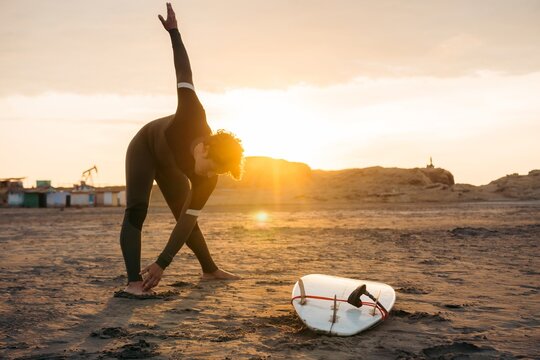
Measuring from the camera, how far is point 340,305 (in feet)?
12.0

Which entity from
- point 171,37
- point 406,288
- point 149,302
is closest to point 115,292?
point 149,302

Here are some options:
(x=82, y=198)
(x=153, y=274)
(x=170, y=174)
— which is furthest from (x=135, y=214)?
(x=82, y=198)

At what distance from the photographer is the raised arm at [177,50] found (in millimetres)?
4327

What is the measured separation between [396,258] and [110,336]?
16.4 ft

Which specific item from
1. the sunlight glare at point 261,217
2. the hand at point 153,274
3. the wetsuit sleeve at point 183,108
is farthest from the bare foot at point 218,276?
the sunlight glare at point 261,217

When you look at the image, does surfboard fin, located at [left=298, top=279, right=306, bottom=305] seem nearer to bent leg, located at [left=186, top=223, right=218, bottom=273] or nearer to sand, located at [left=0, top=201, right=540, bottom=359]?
sand, located at [left=0, top=201, right=540, bottom=359]

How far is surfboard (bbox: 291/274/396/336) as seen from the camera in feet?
11.1

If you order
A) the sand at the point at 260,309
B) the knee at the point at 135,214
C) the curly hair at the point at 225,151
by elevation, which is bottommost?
the sand at the point at 260,309

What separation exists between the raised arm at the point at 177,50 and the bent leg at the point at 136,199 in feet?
2.74

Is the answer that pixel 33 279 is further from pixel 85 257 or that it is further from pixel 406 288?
pixel 406 288

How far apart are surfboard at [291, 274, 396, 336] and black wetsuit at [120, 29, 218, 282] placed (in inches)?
44.2

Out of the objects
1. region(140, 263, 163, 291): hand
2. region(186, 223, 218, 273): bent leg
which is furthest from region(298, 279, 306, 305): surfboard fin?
region(186, 223, 218, 273): bent leg

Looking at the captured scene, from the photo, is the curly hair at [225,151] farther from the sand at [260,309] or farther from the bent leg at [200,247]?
the bent leg at [200,247]

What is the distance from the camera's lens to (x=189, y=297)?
15.1ft
